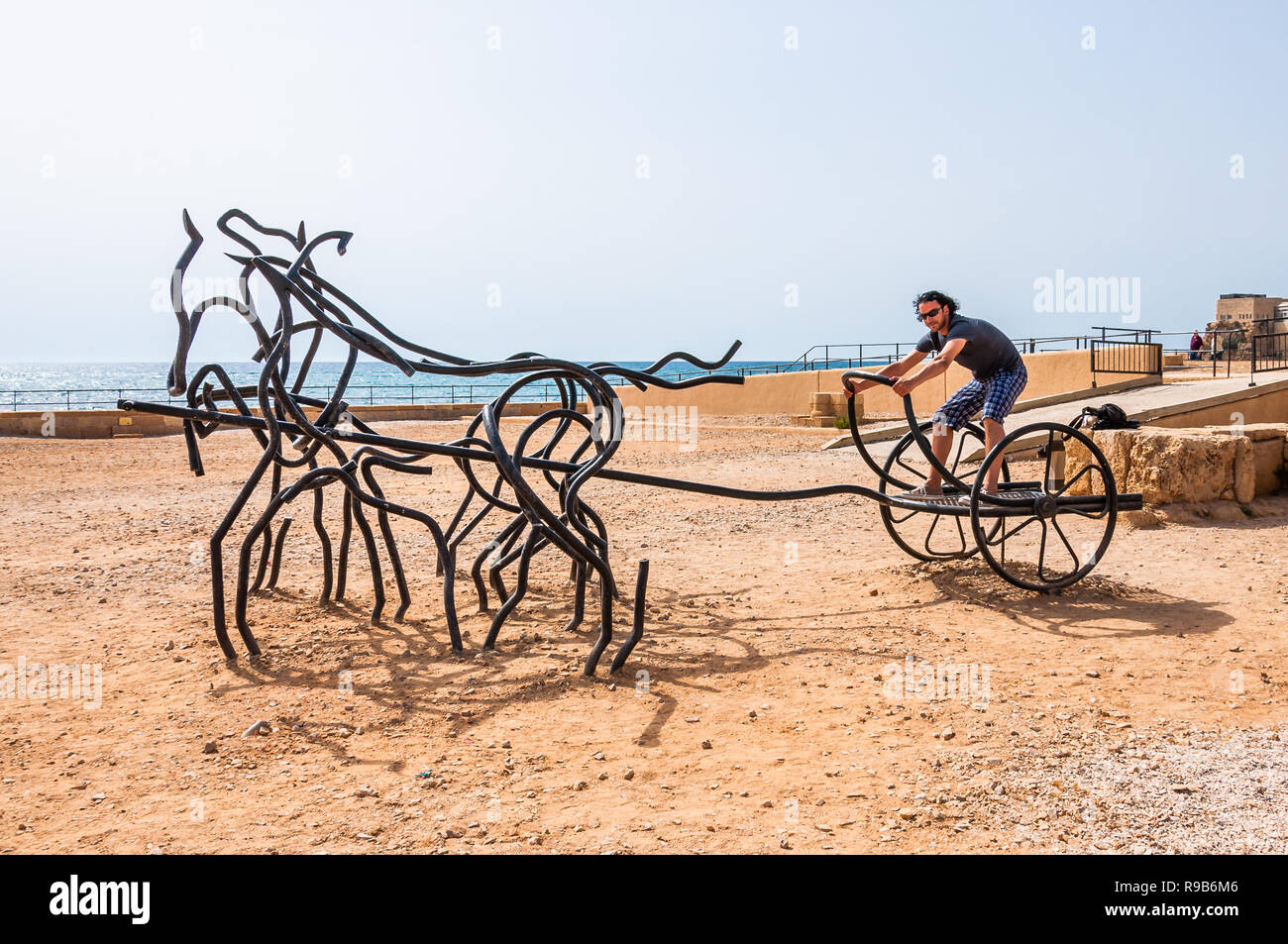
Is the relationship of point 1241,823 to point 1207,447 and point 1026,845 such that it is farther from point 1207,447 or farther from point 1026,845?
point 1207,447

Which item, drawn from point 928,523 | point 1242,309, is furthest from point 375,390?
point 928,523

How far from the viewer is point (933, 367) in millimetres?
5457

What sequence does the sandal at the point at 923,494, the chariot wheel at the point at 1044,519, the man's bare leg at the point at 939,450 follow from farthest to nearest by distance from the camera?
1. the man's bare leg at the point at 939,450
2. the sandal at the point at 923,494
3. the chariot wheel at the point at 1044,519

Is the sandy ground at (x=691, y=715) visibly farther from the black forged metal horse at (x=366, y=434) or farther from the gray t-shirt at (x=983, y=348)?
the gray t-shirt at (x=983, y=348)

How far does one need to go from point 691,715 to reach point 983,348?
317 centimetres

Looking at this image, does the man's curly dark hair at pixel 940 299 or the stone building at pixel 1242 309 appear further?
the stone building at pixel 1242 309

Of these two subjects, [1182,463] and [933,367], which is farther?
[1182,463]

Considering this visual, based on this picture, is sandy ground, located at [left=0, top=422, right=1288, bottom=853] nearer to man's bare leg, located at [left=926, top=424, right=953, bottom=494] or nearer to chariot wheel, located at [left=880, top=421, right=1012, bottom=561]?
chariot wheel, located at [left=880, top=421, right=1012, bottom=561]

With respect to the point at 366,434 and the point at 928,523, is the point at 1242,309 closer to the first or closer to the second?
the point at 928,523

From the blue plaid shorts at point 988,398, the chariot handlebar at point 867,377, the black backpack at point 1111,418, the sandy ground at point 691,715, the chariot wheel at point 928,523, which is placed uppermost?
the chariot handlebar at point 867,377

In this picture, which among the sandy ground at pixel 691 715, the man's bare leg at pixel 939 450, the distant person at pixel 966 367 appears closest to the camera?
the sandy ground at pixel 691 715

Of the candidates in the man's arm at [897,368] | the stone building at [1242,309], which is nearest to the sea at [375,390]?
the man's arm at [897,368]

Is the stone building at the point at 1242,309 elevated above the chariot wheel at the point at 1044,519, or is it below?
above

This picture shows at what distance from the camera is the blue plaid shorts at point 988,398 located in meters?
5.64
